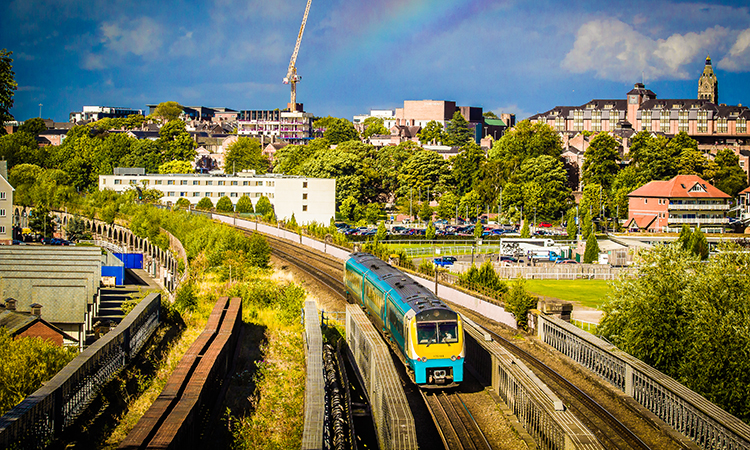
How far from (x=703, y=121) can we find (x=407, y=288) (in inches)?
6863

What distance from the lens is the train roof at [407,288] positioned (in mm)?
20770

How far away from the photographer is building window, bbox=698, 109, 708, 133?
171125 mm

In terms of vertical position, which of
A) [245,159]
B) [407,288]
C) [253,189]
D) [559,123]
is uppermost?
[559,123]

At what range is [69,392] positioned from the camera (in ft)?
47.6

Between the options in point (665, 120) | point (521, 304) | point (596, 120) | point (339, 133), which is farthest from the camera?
point (596, 120)

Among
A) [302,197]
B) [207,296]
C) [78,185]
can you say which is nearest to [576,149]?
[302,197]

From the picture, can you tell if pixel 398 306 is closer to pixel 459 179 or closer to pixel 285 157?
pixel 459 179

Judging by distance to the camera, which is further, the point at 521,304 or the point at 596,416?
the point at 521,304

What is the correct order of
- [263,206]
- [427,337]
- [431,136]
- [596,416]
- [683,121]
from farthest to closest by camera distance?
[431,136] → [683,121] → [263,206] → [427,337] → [596,416]

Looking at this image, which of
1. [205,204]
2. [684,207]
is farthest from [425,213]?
[684,207]

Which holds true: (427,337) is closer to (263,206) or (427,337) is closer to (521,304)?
(521,304)

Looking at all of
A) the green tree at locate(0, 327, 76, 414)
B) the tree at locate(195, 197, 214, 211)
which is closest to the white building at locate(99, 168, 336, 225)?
the tree at locate(195, 197, 214, 211)

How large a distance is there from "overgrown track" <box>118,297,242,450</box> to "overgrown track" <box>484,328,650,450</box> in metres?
10.5

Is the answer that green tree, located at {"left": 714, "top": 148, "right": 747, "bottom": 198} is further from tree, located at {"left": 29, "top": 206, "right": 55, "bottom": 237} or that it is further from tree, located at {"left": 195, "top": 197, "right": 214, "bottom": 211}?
tree, located at {"left": 29, "top": 206, "right": 55, "bottom": 237}
